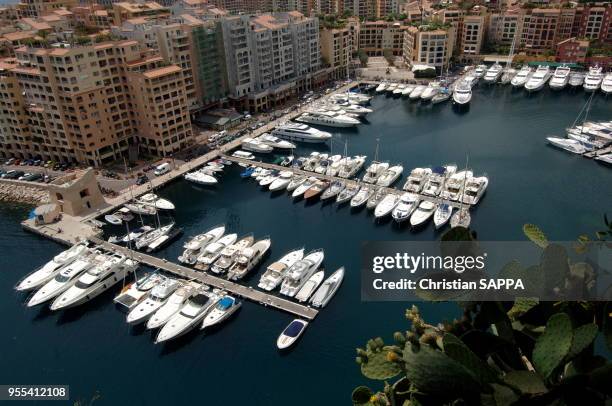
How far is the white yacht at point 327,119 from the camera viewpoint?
306ft

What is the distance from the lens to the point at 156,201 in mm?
65562

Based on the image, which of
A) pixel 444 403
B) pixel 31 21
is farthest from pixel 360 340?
pixel 31 21

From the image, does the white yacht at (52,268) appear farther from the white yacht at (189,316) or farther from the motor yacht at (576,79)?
the motor yacht at (576,79)

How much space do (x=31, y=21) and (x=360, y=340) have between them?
10376 centimetres

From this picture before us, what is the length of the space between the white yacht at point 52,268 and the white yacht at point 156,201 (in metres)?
12.1

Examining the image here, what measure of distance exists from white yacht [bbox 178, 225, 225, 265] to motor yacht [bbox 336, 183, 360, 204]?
17.7 metres

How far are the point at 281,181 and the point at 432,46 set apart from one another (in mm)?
78021

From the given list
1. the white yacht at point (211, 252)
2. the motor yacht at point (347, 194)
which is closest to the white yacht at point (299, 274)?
the white yacht at point (211, 252)

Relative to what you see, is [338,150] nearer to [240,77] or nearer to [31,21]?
[240,77]

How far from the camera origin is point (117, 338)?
1709 inches

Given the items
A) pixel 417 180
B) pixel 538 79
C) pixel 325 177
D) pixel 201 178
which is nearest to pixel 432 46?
pixel 538 79

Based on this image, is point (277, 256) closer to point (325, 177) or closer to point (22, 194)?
point (325, 177)

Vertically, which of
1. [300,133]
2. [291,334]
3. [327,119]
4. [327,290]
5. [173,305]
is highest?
[327,119]

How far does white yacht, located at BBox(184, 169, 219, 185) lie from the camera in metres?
72.2
